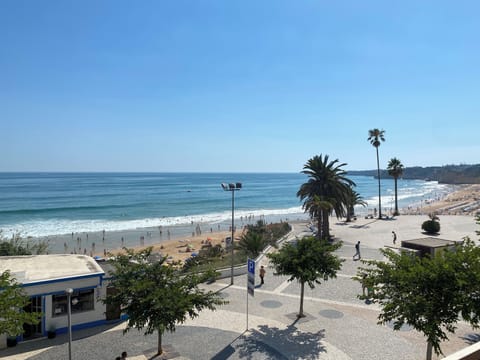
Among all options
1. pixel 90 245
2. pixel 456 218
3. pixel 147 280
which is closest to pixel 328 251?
pixel 147 280

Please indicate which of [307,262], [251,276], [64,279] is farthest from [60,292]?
[307,262]

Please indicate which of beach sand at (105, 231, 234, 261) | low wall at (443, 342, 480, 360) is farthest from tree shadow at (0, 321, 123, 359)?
beach sand at (105, 231, 234, 261)

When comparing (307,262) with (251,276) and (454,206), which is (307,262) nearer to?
(251,276)

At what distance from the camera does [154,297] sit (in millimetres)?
10547

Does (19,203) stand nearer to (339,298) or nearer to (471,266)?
(339,298)

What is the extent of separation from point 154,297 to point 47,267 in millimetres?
7901

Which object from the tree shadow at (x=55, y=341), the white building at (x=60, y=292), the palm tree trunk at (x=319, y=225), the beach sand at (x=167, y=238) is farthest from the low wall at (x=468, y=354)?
the beach sand at (x=167, y=238)

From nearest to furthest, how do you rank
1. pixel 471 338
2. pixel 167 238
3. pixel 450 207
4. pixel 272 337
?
pixel 471 338
pixel 272 337
pixel 167 238
pixel 450 207

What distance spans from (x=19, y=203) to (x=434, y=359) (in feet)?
277

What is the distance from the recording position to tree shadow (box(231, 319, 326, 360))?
11977 mm

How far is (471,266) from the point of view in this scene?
9227mm

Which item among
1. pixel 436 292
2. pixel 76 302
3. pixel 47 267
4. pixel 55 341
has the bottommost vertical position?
pixel 55 341

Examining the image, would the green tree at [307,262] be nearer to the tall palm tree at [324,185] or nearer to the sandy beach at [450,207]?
the tall palm tree at [324,185]

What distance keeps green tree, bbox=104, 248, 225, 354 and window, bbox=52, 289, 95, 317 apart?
3.44 m
